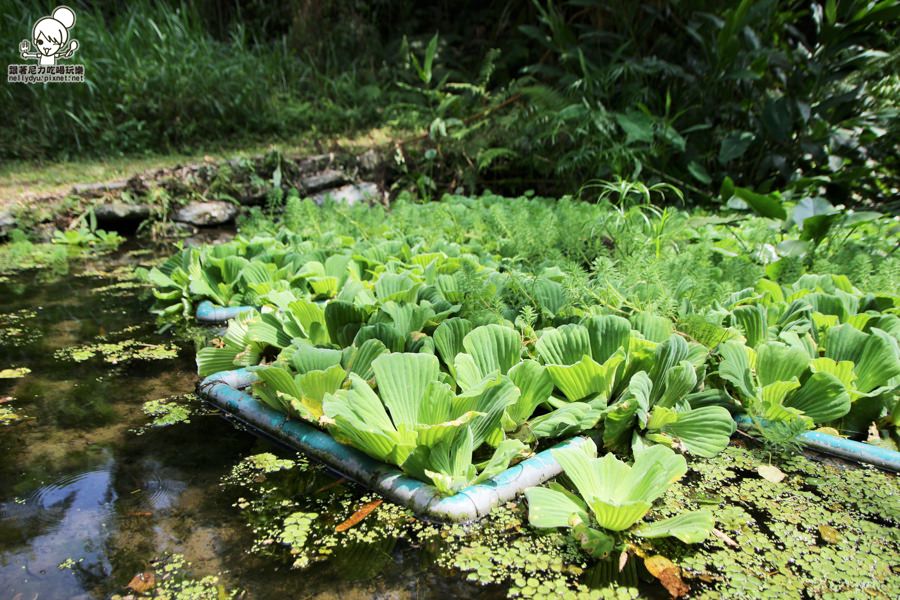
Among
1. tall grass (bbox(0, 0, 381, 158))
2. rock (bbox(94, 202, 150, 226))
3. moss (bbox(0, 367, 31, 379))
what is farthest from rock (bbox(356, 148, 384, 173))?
moss (bbox(0, 367, 31, 379))

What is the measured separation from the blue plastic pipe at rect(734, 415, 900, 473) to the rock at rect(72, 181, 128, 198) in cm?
367

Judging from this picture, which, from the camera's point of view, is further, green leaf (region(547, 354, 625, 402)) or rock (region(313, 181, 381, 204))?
rock (region(313, 181, 381, 204))

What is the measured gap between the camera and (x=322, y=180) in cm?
413

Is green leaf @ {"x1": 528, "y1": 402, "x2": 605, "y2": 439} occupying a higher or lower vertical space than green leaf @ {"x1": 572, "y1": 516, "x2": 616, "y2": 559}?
higher

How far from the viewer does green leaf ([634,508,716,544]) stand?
0.90 metres

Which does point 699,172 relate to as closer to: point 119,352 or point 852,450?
point 852,450

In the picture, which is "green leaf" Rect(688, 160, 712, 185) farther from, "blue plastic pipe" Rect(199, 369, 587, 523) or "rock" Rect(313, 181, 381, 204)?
"blue plastic pipe" Rect(199, 369, 587, 523)

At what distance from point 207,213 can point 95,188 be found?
0.60 meters

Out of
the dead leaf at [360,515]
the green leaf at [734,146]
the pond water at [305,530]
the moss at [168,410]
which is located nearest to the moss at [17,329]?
the pond water at [305,530]

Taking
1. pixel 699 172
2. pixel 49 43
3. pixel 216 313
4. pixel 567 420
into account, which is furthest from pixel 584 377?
pixel 49 43

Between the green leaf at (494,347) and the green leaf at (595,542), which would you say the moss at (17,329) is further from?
the green leaf at (595,542)

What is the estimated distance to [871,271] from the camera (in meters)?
1.90

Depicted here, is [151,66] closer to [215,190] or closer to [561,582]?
[215,190]

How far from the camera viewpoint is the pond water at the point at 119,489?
0.90 m
